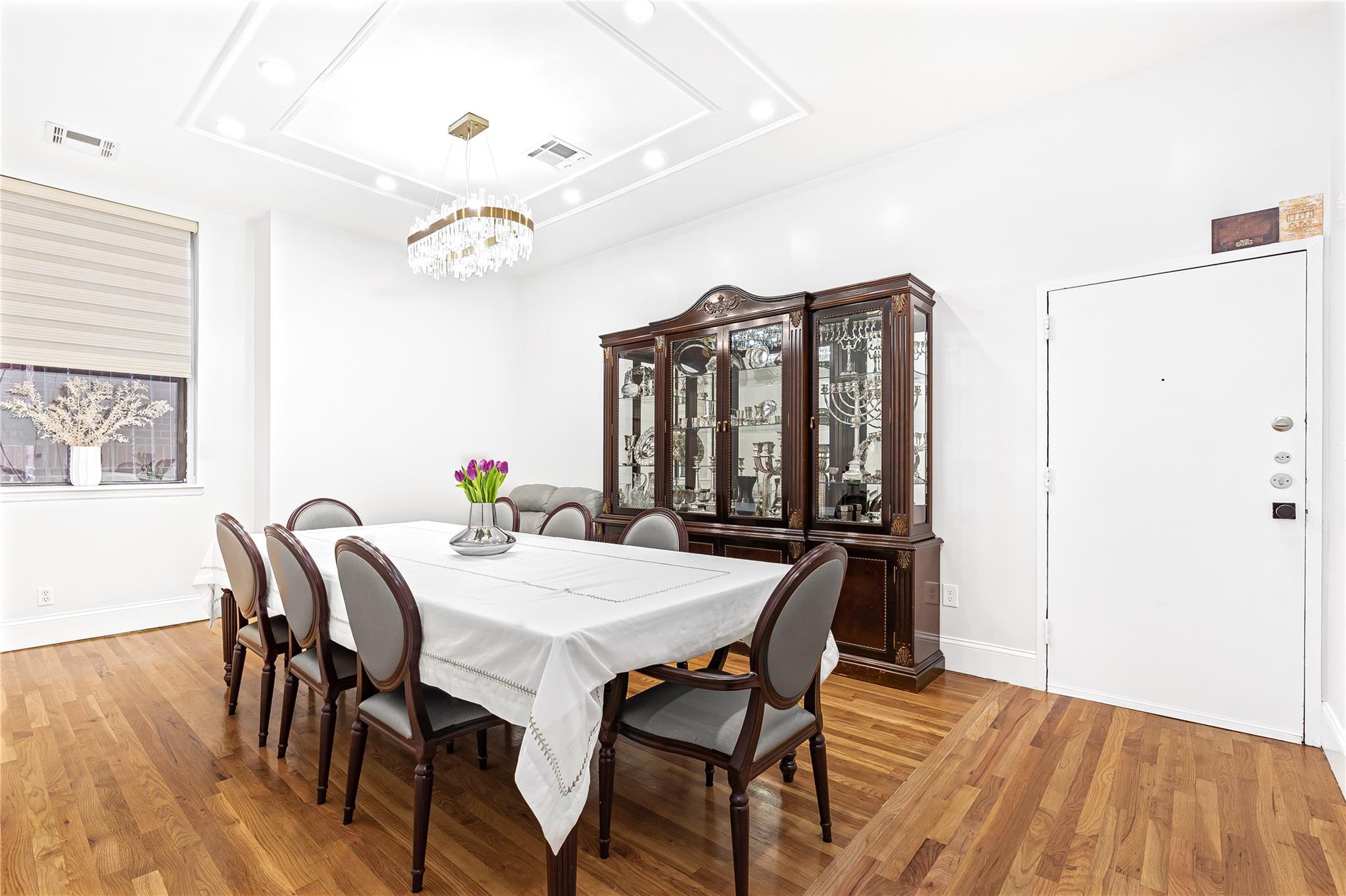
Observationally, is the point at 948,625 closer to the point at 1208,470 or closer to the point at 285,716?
the point at 1208,470

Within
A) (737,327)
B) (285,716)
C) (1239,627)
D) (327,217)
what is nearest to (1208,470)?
(1239,627)

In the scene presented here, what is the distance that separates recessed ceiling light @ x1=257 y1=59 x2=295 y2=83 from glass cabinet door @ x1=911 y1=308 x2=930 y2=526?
10.6ft

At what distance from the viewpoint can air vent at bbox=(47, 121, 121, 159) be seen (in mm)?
3494

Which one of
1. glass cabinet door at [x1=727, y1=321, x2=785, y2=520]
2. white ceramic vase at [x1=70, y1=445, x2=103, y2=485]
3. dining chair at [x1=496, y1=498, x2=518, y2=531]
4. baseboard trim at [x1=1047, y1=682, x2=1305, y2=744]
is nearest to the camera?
baseboard trim at [x1=1047, y1=682, x2=1305, y2=744]

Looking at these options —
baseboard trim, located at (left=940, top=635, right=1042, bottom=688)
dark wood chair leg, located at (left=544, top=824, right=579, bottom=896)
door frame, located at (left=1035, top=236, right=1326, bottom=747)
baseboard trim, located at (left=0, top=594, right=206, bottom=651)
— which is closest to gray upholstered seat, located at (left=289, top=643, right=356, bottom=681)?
dark wood chair leg, located at (left=544, top=824, right=579, bottom=896)

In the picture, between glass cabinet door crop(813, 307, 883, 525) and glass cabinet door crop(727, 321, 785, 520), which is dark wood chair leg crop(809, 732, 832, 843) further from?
glass cabinet door crop(727, 321, 785, 520)

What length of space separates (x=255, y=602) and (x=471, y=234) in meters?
1.87

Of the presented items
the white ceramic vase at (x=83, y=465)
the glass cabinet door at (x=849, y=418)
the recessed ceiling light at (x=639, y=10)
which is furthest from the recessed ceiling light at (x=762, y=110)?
the white ceramic vase at (x=83, y=465)

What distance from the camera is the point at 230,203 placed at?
454cm

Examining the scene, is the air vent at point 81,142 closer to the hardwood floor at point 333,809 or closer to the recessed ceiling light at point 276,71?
the recessed ceiling light at point 276,71

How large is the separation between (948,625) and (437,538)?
2801 mm

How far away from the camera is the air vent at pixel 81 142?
3494 mm

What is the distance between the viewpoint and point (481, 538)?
272 centimetres

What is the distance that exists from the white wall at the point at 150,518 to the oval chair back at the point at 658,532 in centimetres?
338
